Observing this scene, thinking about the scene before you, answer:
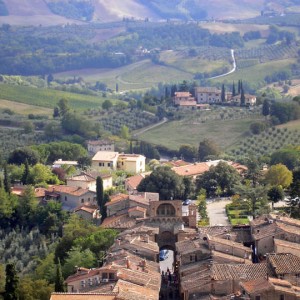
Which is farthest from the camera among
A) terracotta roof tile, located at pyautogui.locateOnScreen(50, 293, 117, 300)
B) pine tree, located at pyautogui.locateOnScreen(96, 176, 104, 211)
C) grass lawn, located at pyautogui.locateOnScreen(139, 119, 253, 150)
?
grass lawn, located at pyautogui.locateOnScreen(139, 119, 253, 150)

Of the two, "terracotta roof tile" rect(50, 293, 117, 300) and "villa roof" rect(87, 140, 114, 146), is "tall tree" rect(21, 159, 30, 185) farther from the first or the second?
"terracotta roof tile" rect(50, 293, 117, 300)

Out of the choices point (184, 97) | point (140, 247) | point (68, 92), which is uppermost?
point (140, 247)

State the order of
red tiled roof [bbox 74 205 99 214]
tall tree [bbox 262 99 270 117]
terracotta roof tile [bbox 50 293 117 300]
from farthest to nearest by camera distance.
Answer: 1. tall tree [bbox 262 99 270 117]
2. red tiled roof [bbox 74 205 99 214]
3. terracotta roof tile [bbox 50 293 117 300]

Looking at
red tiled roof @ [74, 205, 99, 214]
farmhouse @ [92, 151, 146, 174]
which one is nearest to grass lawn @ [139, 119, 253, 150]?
farmhouse @ [92, 151, 146, 174]

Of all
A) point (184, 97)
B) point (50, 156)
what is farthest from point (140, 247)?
point (184, 97)

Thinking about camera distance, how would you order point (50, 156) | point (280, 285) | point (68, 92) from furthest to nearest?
point (68, 92) → point (50, 156) → point (280, 285)

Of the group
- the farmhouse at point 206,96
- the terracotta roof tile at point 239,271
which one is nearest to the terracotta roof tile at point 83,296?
the terracotta roof tile at point 239,271

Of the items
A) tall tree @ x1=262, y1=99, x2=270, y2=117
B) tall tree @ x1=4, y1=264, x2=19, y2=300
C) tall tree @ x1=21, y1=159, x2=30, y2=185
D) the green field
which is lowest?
the green field

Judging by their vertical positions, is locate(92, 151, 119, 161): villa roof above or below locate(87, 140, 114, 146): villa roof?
above

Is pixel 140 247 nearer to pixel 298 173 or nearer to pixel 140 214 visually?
pixel 140 214
